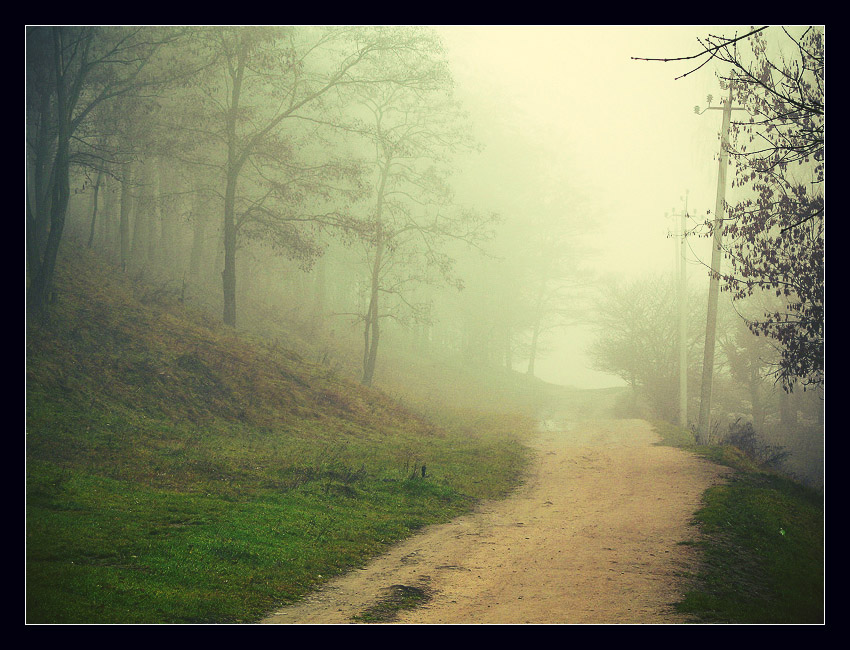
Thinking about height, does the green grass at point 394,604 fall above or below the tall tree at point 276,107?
below

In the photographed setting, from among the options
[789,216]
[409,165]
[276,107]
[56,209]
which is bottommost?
[789,216]

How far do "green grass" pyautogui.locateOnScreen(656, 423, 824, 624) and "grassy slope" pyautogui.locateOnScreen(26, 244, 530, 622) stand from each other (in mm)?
4008

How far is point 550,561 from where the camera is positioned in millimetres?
8078

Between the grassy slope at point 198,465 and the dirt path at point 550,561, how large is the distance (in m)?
0.52

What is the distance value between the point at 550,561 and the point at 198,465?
21.1 feet

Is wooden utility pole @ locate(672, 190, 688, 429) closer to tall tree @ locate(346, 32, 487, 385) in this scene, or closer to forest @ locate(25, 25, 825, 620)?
forest @ locate(25, 25, 825, 620)

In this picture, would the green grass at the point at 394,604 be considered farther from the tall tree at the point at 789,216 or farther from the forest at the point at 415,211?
the tall tree at the point at 789,216

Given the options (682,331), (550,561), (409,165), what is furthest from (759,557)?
(409,165)

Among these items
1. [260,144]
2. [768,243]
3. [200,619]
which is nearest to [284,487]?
[200,619]

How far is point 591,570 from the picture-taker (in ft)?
25.3

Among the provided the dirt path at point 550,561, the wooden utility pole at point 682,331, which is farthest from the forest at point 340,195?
the dirt path at point 550,561

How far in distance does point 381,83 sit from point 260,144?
505cm

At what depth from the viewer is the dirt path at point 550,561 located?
6668mm

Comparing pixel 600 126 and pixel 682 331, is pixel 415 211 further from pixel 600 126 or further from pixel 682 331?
pixel 682 331
